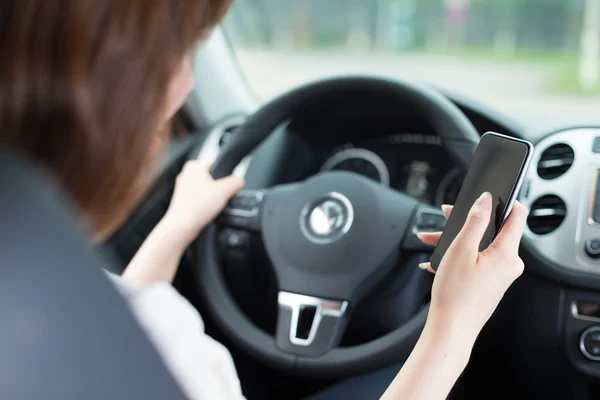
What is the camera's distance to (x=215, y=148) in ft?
5.30

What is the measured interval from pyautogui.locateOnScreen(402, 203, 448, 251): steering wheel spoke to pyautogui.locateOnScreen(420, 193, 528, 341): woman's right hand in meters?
0.33

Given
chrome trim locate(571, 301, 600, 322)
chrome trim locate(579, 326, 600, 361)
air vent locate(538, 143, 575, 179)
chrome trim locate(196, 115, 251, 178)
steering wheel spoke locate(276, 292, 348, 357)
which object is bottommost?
chrome trim locate(579, 326, 600, 361)

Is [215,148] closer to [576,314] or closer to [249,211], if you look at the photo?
[249,211]

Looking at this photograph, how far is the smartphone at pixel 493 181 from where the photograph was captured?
3.02 feet

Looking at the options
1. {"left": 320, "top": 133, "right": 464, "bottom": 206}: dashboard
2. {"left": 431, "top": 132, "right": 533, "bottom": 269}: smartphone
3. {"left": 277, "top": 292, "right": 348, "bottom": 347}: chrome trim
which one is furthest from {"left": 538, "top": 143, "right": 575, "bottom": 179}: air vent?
{"left": 277, "top": 292, "right": 348, "bottom": 347}: chrome trim

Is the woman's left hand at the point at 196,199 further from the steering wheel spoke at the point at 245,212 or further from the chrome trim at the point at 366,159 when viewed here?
the chrome trim at the point at 366,159

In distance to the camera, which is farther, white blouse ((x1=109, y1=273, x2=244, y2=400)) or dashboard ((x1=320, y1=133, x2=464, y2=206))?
dashboard ((x1=320, y1=133, x2=464, y2=206))

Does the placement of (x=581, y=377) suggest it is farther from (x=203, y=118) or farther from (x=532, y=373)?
(x=203, y=118)

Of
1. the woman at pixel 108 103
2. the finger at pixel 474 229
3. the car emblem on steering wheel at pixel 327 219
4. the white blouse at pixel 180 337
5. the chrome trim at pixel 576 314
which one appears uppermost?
the woman at pixel 108 103

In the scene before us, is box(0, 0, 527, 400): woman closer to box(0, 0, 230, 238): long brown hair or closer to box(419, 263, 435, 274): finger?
box(0, 0, 230, 238): long brown hair

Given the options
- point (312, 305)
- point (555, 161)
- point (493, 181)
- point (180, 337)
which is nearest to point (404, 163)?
point (555, 161)

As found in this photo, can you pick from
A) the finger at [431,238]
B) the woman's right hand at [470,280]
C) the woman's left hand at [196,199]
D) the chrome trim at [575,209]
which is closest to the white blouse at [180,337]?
the woman's right hand at [470,280]

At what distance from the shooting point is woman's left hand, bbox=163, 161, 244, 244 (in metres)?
1.30

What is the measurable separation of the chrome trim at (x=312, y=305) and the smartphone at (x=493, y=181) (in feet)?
0.70
